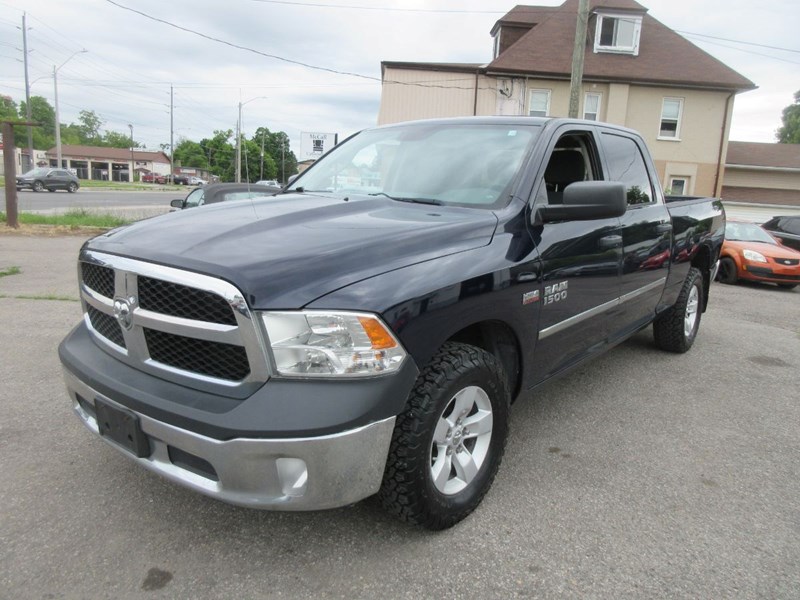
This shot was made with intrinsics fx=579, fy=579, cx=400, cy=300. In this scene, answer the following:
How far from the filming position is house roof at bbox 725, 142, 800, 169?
30302 mm

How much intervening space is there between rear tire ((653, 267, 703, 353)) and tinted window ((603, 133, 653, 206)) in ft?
3.99

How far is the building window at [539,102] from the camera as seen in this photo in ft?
76.8

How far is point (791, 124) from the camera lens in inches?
2478

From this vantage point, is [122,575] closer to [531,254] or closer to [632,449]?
[531,254]

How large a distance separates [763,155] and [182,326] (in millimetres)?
37127

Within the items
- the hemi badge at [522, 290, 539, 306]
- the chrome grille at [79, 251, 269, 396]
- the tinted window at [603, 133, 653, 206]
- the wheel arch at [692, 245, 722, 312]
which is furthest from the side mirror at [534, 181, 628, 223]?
the wheel arch at [692, 245, 722, 312]

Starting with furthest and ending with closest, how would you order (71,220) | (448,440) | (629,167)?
(71,220)
(629,167)
(448,440)

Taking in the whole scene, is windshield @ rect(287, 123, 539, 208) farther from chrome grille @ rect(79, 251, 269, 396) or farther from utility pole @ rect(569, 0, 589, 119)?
utility pole @ rect(569, 0, 589, 119)

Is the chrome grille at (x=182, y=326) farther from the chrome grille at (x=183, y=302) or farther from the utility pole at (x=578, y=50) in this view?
the utility pole at (x=578, y=50)

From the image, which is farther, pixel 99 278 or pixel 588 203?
pixel 588 203

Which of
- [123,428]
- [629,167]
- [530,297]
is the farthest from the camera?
[629,167]

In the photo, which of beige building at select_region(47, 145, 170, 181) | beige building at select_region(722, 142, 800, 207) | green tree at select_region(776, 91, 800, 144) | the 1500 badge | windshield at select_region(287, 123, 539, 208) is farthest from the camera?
beige building at select_region(47, 145, 170, 181)

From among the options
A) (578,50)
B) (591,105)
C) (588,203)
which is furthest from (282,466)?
(591,105)

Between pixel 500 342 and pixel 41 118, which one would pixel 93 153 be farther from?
pixel 500 342
